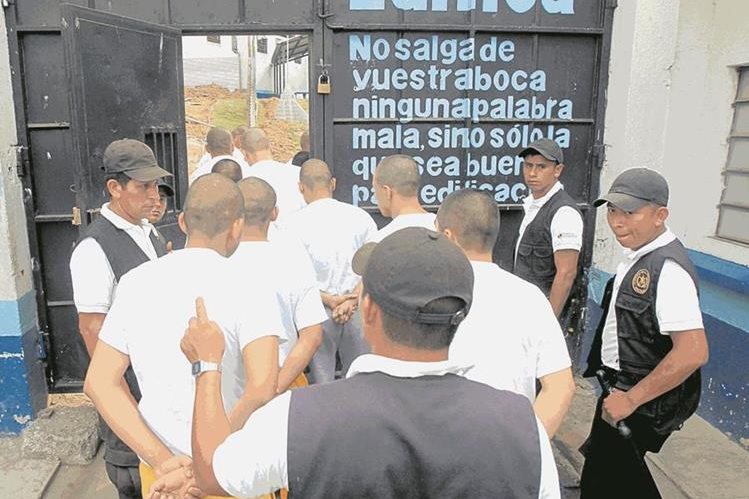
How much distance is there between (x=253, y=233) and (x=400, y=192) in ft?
3.04

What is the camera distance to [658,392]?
8.26ft

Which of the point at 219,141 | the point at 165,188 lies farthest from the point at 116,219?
the point at 219,141

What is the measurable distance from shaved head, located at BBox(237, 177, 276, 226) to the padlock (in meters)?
1.71

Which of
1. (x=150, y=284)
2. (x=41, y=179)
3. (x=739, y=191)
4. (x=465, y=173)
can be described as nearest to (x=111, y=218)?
(x=150, y=284)

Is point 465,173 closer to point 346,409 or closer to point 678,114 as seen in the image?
point 678,114

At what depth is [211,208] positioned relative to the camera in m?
2.07

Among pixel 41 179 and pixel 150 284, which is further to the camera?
pixel 41 179

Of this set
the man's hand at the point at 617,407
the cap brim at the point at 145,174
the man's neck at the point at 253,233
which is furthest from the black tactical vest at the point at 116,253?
the man's hand at the point at 617,407

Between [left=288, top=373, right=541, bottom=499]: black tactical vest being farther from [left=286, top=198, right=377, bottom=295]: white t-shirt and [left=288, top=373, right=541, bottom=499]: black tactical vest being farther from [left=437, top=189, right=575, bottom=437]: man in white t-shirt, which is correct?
[left=286, top=198, right=377, bottom=295]: white t-shirt

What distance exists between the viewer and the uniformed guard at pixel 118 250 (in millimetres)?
2506

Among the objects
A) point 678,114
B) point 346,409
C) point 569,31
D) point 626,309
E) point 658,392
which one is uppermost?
A: point 569,31

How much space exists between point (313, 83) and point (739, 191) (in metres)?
3.01

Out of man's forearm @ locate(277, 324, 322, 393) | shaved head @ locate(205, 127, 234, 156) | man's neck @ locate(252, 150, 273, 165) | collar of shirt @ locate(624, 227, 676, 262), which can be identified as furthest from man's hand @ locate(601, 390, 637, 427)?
shaved head @ locate(205, 127, 234, 156)

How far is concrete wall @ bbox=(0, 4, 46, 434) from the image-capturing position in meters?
3.97
